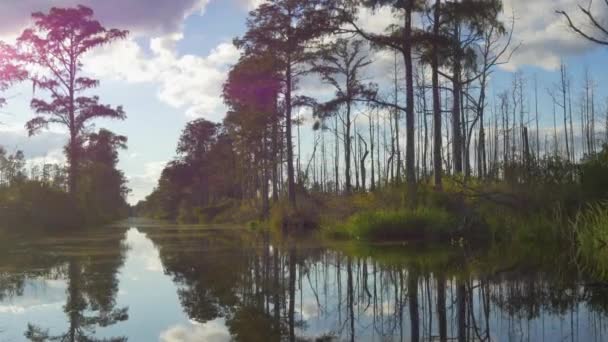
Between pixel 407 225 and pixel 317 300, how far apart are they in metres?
7.34

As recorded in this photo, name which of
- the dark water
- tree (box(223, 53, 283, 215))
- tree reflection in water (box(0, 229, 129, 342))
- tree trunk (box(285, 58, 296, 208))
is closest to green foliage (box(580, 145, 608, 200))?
the dark water

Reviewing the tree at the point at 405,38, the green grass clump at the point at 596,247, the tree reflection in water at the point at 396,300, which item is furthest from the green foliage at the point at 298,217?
the green grass clump at the point at 596,247

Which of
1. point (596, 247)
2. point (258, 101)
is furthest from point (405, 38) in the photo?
point (258, 101)

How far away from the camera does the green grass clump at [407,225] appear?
12.8 m

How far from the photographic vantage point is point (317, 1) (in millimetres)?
18516

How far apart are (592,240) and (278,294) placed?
4063 mm

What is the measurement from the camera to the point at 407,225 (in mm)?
13000

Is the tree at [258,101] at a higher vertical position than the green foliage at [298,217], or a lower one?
higher

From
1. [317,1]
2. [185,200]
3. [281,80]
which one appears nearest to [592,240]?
[317,1]

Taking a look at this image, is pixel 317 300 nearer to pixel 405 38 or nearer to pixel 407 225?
pixel 407 225

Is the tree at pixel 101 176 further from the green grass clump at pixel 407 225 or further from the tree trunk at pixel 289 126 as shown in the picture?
the green grass clump at pixel 407 225

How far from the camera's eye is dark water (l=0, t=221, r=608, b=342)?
441 centimetres

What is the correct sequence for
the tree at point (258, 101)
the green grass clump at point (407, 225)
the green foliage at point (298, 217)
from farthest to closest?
the tree at point (258, 101) → the green foliage at point (298, 217) → the green grass clump at point (407, 225)

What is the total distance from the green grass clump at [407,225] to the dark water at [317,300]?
279cm
